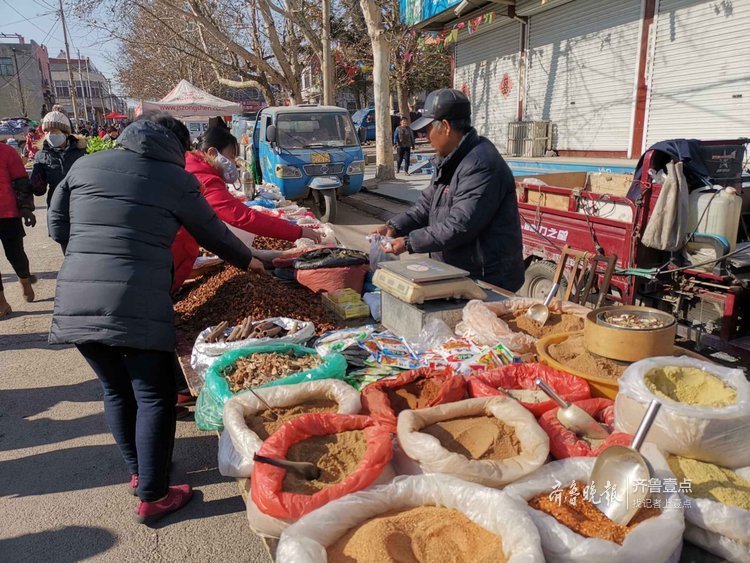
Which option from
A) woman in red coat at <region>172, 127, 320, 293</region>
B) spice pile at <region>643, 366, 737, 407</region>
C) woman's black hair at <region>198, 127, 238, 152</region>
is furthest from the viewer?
woman's black hair at <region>198, 127, 238, 152</region>

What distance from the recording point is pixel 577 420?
194 centimetres

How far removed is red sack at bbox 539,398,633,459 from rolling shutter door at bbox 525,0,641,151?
11795 millimetres

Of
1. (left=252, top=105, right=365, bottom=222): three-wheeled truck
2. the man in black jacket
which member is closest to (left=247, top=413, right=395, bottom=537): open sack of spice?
the man in black jacket

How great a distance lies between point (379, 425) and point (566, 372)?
857 mm

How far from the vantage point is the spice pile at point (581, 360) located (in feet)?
7.41

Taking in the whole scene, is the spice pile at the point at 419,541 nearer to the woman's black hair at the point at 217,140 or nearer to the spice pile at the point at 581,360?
the spice pile at the point at 581,360

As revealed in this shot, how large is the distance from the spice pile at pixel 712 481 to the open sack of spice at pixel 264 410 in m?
1.16

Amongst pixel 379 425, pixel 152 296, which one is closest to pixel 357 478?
pixel 379 425

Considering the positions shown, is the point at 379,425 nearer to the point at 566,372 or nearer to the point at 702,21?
the point at 566,372

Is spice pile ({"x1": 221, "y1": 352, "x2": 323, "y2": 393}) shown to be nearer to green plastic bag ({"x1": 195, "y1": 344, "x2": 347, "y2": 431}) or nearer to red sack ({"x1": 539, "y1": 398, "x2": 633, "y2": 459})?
green plastic bag ({"x1": 195, "y1": 344, "x2": 347, "y2": 431})

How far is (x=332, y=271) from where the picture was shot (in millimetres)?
3748

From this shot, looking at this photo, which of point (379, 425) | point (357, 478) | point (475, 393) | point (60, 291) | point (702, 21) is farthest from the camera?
point (702, 21)

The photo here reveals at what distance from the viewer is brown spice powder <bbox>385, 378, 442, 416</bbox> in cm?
223

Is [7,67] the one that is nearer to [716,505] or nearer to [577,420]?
[577,420]
